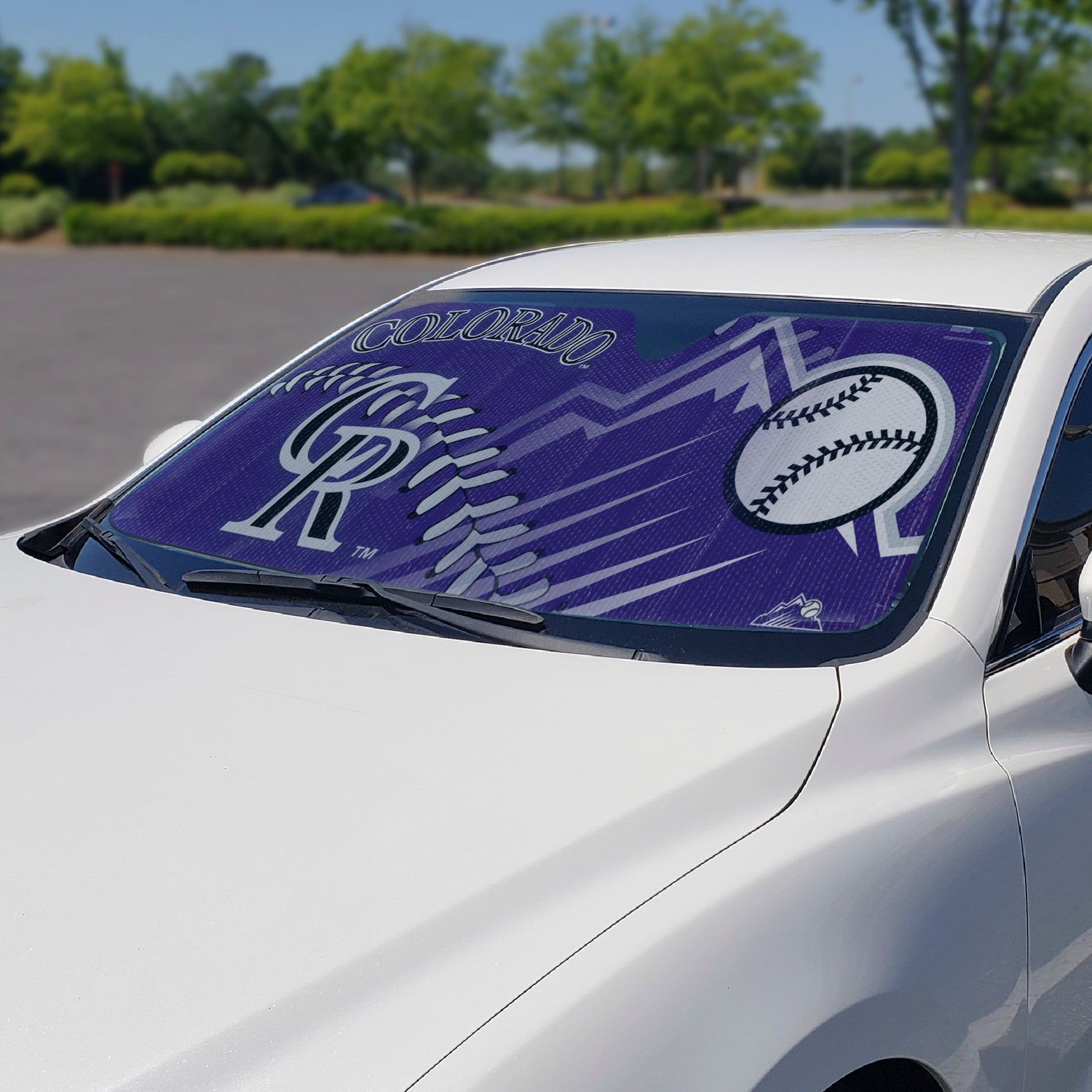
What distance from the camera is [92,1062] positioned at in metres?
1.31

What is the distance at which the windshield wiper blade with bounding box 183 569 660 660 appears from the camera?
2029 millimetres

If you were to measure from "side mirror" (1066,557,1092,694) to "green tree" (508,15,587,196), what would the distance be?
55.2m

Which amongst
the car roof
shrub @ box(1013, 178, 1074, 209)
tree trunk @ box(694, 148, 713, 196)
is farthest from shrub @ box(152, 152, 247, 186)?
the car roof

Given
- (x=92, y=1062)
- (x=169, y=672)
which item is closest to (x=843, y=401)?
(x=169, y=672)

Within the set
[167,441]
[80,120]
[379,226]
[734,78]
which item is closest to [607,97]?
[734,78]

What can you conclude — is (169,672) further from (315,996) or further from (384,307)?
(384,307)

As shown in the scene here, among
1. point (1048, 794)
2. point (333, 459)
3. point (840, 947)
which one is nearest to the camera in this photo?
point (840, 947)

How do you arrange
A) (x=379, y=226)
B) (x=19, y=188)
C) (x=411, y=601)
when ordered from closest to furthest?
(x=411, y=601), (x=379, y=226), (x=19, y=188)

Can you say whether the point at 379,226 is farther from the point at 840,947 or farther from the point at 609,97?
the point at 840,947

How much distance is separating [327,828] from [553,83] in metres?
57.4

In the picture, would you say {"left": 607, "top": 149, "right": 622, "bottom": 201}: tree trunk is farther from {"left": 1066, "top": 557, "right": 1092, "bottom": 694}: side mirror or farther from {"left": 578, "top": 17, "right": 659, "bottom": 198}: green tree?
{"left": 1066, "top": 557, "right": 1092, "bottom": 694}: side mirror

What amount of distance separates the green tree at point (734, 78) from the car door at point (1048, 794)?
49.3m

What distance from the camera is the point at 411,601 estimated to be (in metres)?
2.18

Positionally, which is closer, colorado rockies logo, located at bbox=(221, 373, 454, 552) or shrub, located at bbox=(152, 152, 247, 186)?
colorado rockies logo, located at bbox=(221, 373, 454, 552)
